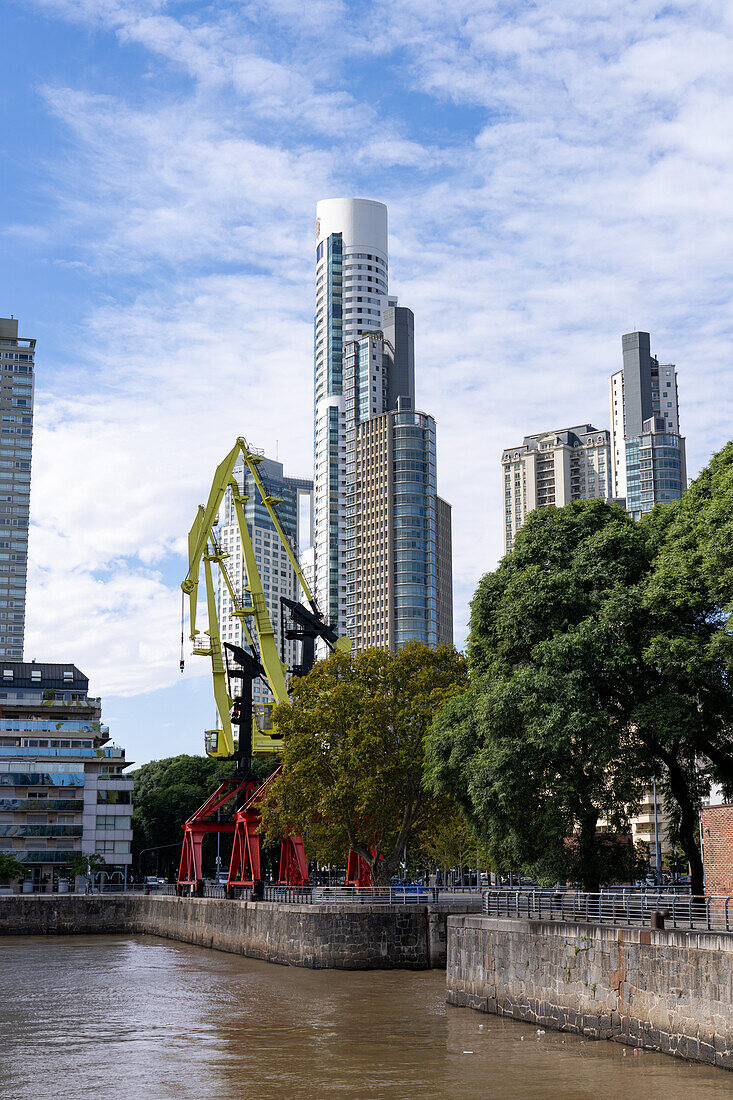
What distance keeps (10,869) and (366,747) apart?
5882cm

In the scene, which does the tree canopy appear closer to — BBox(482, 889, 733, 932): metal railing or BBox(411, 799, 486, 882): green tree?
BBox(482, 889, 733, 932): metal railing

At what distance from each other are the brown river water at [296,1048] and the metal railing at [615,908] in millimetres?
3416

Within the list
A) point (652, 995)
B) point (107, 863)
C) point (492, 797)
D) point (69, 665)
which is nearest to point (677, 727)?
point (492, 797)

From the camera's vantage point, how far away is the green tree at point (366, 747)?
193 ft

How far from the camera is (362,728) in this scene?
5912 centimetres

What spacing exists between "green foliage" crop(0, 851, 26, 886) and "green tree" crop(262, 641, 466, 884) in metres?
49.7

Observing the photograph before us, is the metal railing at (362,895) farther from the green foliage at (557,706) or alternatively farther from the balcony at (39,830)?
the balcony at (39,830)

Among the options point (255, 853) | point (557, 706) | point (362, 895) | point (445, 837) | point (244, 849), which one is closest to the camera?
point (557, 706)

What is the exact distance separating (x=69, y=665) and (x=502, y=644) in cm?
12920

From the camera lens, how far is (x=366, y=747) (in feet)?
192

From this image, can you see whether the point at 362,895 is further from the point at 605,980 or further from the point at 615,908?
the point at 605,980

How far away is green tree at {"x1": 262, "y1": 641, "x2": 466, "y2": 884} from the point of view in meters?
58.8

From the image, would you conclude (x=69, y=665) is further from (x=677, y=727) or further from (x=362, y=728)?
(x=677, y=727)

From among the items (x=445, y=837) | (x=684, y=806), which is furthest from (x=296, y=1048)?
(x=445, y=837)
